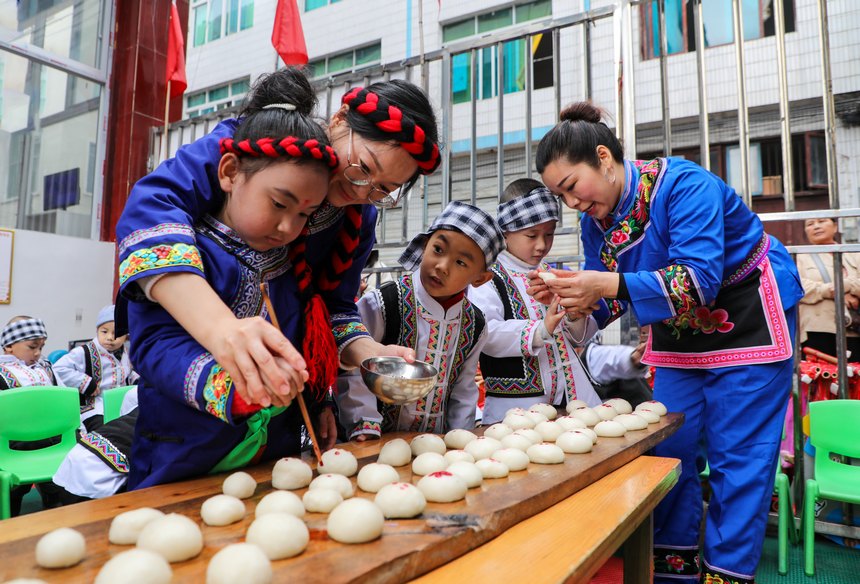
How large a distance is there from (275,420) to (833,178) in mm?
2862

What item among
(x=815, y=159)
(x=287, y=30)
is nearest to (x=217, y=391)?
(x=287, y=30)

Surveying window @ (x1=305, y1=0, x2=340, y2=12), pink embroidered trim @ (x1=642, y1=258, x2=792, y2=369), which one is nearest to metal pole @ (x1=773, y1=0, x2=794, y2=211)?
pink embroidered trim @ (x1=642, y1=258, x2=792, y2=369)

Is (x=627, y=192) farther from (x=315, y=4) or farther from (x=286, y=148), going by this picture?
(x=315, y=4)

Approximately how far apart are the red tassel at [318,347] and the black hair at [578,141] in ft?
3.37

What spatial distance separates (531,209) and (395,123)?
1.30 m

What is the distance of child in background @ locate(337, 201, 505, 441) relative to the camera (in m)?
1.90

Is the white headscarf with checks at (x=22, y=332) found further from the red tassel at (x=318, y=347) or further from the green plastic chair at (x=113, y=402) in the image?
the red tassel at (x=318, y=347)

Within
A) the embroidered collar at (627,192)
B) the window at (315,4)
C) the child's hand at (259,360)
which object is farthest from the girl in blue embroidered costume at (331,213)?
the window at (315,4)

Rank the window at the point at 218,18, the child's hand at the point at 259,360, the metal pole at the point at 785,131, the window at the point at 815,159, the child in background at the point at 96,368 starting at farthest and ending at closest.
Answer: the window at the point at 218,18 < the window at the point at 815,159 < the child in background at the point at 96,368 < the metal pole at the point at 785,131 < the child's hand at the point at 259,360

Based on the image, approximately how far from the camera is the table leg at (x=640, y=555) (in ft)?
4.65

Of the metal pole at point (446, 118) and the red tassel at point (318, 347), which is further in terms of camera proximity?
the metal pole at point (446, 118)

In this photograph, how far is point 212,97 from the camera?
11.6 m

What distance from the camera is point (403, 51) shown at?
927 centimetres

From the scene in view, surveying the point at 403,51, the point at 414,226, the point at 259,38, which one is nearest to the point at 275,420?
the point at 414,226
